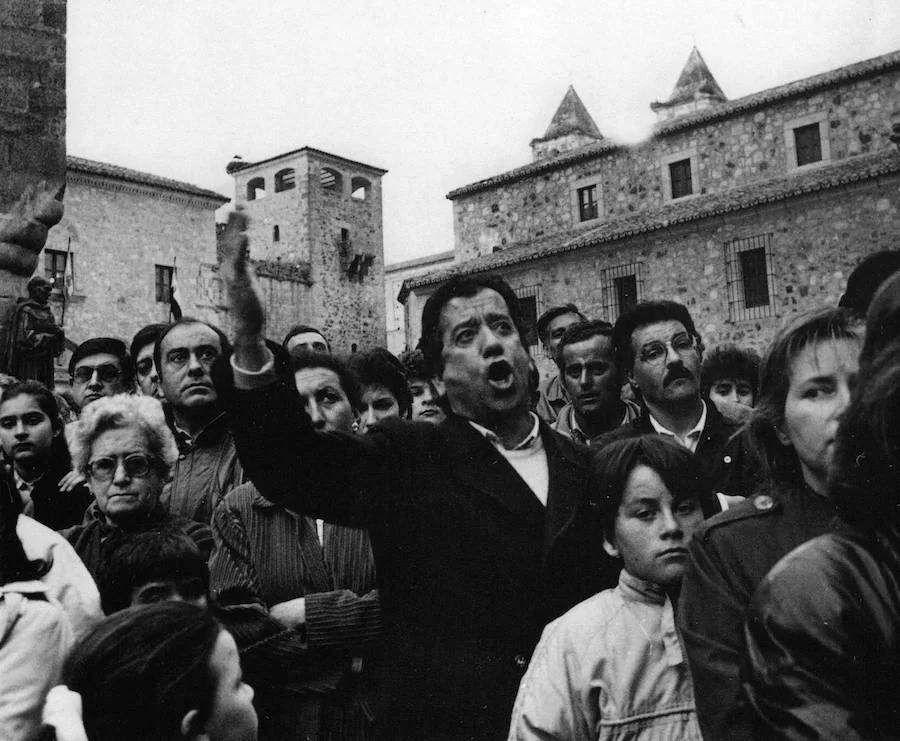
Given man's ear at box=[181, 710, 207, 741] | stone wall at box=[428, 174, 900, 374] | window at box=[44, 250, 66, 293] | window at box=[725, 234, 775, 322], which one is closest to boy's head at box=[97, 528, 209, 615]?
man's ear at box=[181, 710, 207, 741]

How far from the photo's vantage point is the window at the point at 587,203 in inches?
879

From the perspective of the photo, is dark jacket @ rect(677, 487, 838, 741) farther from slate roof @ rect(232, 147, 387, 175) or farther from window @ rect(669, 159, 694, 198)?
slate roof @ rect(232, 147, 387, 175)

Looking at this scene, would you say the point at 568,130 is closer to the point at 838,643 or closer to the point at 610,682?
the point at 610,682

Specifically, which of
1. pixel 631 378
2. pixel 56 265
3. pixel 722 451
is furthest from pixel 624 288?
pixel 722 451

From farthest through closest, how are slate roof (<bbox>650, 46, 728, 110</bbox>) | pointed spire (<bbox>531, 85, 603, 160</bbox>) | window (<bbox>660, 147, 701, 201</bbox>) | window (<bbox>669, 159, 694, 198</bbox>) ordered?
1. pointed spire (<bbox>531, 85, 603, 160</bbox>)
2. slate roof (<bbox>650, 46, 728, 110</bbox>)
3. window (<bbox>669, 159, 694, 198</bbox>)
4. window (<bbox>660, 147, 701, 201</bbox>)

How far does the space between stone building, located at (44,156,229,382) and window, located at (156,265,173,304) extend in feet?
0.09

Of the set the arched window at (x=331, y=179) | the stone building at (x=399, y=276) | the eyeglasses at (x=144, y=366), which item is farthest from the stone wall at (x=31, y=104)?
the stone building at (x=399, y=276)

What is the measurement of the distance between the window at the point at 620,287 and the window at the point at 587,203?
281cm

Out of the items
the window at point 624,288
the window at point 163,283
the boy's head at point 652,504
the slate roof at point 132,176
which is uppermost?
the slate roof at point 132,176

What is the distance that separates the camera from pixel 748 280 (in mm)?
18328

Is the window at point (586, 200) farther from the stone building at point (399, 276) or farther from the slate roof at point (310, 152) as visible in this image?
the stone building at point (399, 276)

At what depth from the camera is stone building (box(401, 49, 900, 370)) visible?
17.2 meters

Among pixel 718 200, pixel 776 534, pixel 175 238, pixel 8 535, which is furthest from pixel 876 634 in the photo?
pixel 175 238

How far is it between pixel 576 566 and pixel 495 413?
1.36ft
